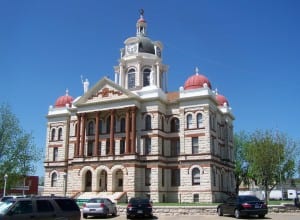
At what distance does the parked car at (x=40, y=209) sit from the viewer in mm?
16297

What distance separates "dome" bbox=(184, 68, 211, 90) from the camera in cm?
5322

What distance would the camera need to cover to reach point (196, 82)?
2105 inches

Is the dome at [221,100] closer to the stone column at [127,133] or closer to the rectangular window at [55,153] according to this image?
the stone column at [127,133]

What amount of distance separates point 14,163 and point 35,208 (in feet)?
124

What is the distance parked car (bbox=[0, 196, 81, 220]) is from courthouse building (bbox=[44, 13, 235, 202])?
96.9ft

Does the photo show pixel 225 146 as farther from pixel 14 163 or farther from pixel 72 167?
pixel 14 163

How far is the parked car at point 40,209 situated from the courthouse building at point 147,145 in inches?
1163

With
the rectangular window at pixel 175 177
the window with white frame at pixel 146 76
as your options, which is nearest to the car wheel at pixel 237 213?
the rectangular window at pixel 175 177

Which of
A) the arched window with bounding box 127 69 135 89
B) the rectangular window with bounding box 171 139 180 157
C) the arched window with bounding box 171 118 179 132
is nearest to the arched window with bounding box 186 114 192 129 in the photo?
the arched window with bounding box 171 118 179 132

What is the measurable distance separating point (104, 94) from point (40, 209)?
38125 millimetres

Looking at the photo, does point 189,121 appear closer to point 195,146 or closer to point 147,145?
point 195,146

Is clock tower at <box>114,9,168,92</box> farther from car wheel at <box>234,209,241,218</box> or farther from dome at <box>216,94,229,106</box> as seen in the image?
car wheel at <box>234,209,241,218</box>

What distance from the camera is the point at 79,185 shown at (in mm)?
53750

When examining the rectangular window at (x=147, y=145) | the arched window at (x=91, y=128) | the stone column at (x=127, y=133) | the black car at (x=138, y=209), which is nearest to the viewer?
the black car at (x=138, y=209)
